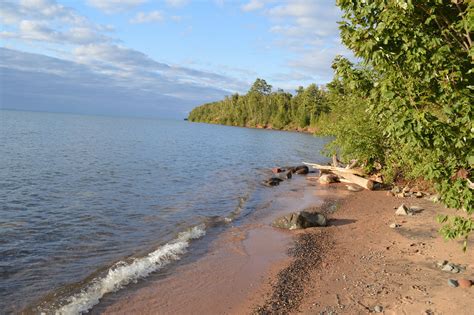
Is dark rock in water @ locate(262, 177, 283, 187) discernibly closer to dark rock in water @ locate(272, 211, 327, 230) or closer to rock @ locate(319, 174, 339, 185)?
rock @ locate(319, 174, 339, 185)

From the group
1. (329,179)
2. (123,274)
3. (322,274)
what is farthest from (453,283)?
(329,179)

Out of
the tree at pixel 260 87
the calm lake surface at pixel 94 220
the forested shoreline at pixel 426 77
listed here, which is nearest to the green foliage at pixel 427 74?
the forested shoreline at pixel 426 77

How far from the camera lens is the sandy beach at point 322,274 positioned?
10.3 meters

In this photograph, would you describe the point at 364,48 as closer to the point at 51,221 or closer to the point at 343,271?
the point at 343,271

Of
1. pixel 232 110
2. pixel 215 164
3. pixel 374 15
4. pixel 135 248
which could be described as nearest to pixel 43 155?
pixel 215 164

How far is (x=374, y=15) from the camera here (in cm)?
682

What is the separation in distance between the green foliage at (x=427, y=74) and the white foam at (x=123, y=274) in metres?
9.13

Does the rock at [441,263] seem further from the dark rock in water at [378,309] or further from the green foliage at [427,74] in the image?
the green foliage at [427,74]

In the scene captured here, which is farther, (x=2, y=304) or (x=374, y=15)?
(x=2, y=304)

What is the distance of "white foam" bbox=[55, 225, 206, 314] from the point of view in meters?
10.8

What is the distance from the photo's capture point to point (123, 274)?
1277 centimetres

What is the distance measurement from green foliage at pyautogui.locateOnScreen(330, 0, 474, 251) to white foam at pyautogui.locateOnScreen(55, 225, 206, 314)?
9131 mm

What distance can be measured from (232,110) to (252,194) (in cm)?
16265

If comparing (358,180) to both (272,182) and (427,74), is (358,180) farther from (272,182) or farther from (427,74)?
(427,74)
